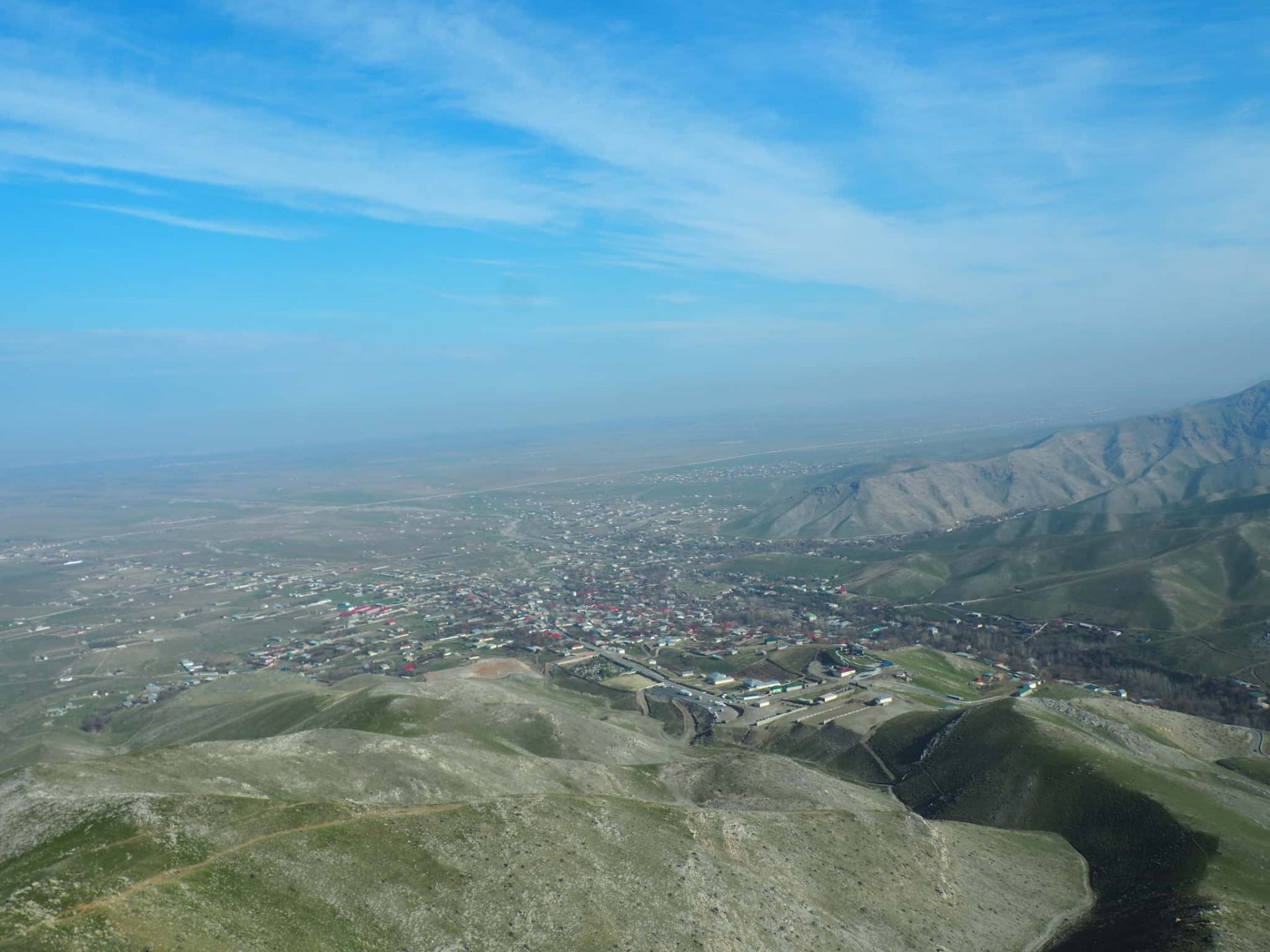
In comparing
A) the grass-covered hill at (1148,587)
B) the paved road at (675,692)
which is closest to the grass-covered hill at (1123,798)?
the paved road at (675,692)

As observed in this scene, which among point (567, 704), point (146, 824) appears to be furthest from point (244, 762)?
point (567, 704)

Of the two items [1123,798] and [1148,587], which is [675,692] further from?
[1148,587]

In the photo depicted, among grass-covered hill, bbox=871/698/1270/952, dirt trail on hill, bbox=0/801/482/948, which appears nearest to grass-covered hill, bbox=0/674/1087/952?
dirt trail on hill, bbox=0/801/482/948

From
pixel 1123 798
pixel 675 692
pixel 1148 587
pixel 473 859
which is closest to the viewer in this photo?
pixel 473 859

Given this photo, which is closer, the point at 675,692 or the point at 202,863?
the point at 202,863

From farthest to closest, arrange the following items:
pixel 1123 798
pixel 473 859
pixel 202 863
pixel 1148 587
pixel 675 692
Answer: pixel 1148 587 → pixel 675 692 → pixel 1123 798 → pixel 473 859 → pixel 202 863

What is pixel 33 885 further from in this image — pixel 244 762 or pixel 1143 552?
pixel 1143 552

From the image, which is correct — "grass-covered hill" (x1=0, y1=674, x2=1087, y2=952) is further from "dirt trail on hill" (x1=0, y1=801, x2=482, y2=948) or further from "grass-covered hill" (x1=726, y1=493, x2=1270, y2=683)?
"grass-covered hill" (x1=726, y1=493, x2=1270, y2=683)

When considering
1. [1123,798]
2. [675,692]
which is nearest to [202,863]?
[1123,798]

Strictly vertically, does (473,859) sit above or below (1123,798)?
above
